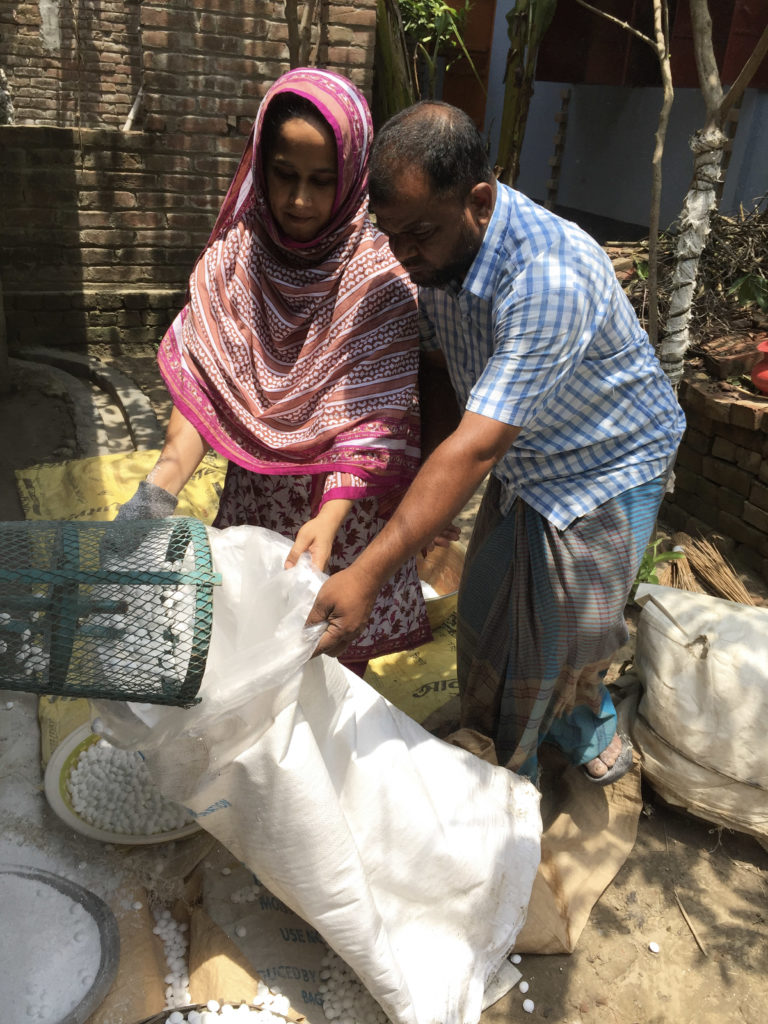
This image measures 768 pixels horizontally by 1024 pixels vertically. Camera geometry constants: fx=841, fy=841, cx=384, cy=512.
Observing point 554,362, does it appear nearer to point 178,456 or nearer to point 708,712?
point 178,456

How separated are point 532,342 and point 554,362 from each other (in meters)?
0.05

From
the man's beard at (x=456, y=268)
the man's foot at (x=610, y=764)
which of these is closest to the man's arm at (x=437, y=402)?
the man's beard at (x=456, y=268)

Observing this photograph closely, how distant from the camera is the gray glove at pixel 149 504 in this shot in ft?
5.88

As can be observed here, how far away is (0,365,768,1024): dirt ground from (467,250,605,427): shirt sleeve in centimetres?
138

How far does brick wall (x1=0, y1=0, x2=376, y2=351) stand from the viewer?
5.12m

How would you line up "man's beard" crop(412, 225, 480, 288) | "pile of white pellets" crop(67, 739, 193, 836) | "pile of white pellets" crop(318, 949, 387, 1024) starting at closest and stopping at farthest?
"man's beard" crop(412, 225, 480, 288)
"pile of white pellets" crop(318, 949, 387, 1024)
"pile of white pellets" crop(67, 739, 193, 836)

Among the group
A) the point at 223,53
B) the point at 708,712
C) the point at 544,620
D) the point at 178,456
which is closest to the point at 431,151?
the point at 178,456

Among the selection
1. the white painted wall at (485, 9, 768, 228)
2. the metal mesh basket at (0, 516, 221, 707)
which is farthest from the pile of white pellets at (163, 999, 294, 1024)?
the white painted wall at (485, 9, 768, 228)

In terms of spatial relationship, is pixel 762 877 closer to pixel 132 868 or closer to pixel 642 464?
pixel 642 464

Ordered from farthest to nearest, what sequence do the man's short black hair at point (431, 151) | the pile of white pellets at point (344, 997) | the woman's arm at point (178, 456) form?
the woman's arm at point (178, 456) → the pile of white pellets at point (344, 997) → the man's short black hair at point (431, 151)

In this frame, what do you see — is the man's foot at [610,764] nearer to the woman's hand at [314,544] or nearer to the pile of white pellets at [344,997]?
the pile of white pellets at [344,997]

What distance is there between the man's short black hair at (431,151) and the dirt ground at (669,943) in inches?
69.3

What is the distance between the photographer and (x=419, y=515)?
148 cm

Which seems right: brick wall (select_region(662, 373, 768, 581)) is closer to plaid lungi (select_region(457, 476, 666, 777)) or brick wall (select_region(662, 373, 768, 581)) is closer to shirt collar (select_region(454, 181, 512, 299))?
plaid lungi (select_region(457, 476, 666, 777))
